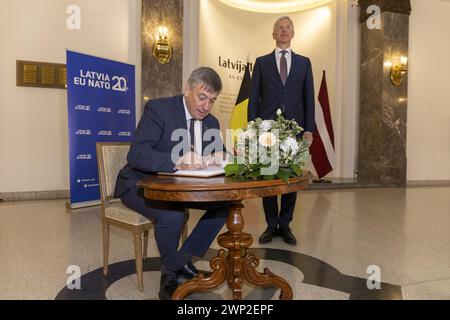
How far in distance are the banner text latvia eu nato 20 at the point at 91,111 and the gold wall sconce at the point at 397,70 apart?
475cm

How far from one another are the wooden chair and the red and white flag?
188 inches

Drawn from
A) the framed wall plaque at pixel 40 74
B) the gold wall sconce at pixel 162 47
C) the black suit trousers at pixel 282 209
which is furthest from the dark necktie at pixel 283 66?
the framed wall plaque at pixel 40 74

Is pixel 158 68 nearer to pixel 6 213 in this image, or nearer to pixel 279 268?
pixel 6 213

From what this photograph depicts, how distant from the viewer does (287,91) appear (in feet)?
10.1

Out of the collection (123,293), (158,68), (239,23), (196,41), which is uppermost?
(239,23)

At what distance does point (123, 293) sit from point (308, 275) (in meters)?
1.15

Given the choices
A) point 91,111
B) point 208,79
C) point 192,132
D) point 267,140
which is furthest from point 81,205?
point 267,140

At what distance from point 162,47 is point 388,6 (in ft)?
14.2

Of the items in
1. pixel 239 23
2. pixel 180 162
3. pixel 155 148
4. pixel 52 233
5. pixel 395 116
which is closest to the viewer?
pixel 180 162

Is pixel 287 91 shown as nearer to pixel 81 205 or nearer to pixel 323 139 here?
pixel 81 205

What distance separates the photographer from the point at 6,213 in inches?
163

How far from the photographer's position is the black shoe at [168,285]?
77.4 inches

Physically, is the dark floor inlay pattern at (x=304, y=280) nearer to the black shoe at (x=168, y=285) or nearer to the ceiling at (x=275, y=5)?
the black shoe at (x=168, y=285)
